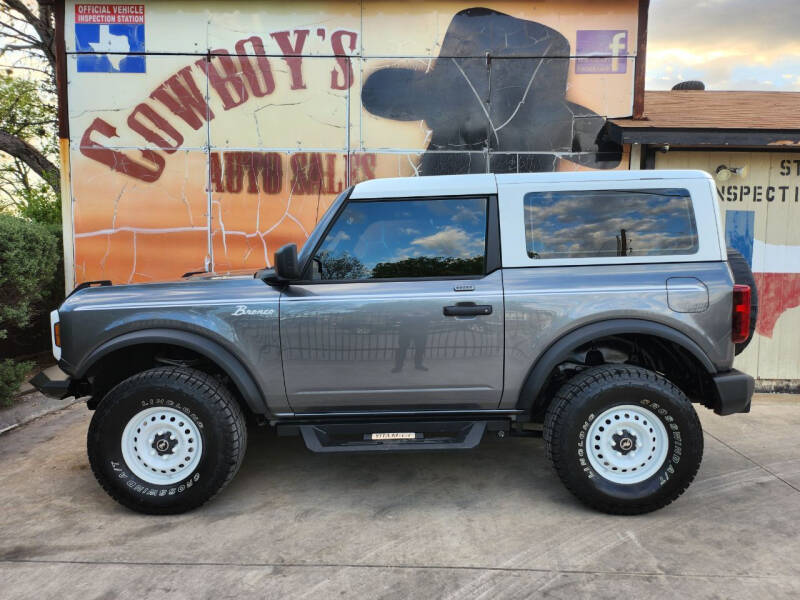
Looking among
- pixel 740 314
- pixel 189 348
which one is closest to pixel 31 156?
pixel 189 348

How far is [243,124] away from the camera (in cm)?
654

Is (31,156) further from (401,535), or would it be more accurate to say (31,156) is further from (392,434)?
(401,535)

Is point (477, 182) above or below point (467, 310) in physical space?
above

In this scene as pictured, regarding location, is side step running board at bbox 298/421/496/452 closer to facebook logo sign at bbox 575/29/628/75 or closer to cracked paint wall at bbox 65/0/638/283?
cracked paint wall at bbox 65/0/638/283

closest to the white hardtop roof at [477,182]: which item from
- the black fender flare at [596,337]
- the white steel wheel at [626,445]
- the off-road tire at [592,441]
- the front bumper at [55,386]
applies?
the black fender flare at [596,337]

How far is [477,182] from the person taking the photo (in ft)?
11.0

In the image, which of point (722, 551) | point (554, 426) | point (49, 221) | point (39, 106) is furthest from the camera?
point (39, 106)

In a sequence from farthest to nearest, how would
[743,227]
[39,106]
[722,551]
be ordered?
[39,106] < [743,227] < [722,551]

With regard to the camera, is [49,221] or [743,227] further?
[49,221]

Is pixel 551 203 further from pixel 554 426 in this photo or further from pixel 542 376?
pixel 554 426

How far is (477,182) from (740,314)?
67.9 inches

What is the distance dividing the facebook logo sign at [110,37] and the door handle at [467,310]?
17.9 ft

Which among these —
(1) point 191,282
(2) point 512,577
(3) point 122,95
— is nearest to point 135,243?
(3) point 122,95

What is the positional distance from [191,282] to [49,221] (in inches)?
214
